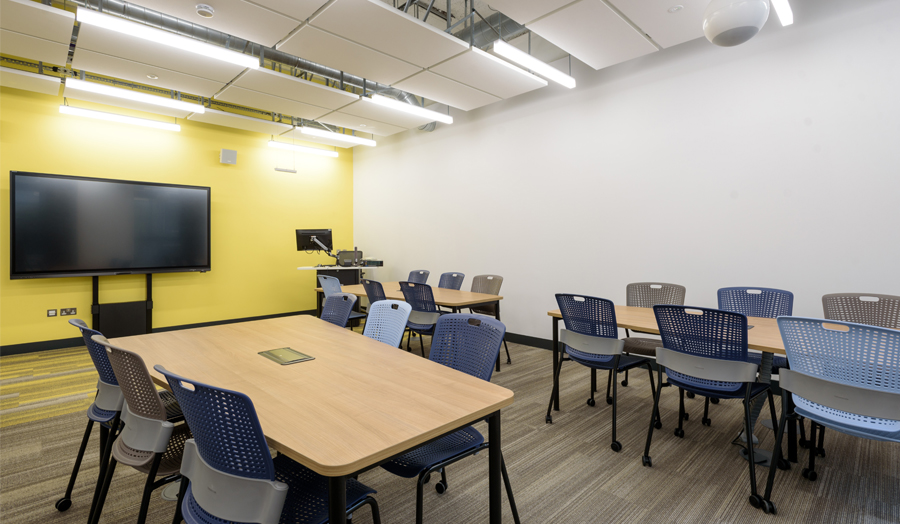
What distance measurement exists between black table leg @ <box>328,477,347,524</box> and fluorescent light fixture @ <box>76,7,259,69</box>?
3876 mm

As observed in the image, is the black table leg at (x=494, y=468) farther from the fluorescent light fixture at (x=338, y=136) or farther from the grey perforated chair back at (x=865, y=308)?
the fluorescent light fixture at (x=338, y=136)

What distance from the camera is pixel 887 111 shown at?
3205 mm

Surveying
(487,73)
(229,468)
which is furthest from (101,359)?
(487,73)

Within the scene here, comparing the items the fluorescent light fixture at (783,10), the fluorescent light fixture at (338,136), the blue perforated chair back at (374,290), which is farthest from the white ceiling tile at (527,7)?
the fluorescent light fixture at (338,136)

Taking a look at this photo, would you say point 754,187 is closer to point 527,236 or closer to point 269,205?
point 527,236

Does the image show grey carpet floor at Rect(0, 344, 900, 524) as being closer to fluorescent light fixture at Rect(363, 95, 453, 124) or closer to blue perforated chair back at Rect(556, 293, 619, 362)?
blue perforated chair back at Rect(556, 293, 619, 362)

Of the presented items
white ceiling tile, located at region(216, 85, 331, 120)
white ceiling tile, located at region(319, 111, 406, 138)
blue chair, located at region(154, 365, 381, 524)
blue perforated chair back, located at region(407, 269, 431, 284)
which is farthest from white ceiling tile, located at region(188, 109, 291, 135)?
blue chair, located at region(154, 365, 381, 524)

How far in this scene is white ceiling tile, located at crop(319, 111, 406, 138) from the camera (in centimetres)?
574

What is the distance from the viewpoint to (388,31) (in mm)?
3463

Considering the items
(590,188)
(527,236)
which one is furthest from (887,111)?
(527,236)

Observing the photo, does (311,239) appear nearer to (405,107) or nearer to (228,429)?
(405,107)

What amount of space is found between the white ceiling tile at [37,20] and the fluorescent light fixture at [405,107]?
267 cm

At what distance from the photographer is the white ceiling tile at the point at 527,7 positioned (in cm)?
307

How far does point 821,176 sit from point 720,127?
0.91 meters
